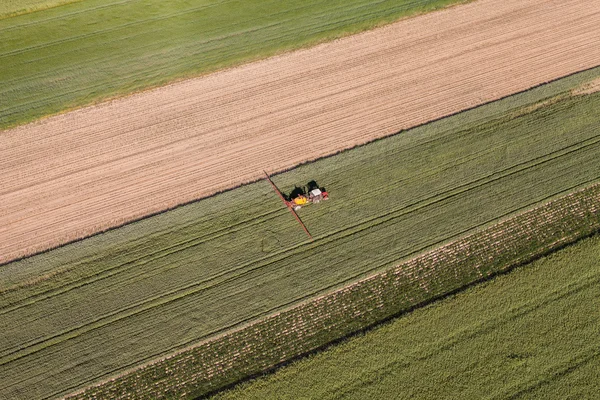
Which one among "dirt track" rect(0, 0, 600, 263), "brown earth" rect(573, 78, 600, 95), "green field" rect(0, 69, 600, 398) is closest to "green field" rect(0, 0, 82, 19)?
"dirt track" rect(0, 0, 600, 263)

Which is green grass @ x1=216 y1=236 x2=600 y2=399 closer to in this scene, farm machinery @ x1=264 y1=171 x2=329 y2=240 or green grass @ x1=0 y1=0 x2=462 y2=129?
farm machinery @ x1=264 y1=171 x2=329 y2=240

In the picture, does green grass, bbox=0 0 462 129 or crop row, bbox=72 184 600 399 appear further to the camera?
green grass, bbox=0 0 462 129

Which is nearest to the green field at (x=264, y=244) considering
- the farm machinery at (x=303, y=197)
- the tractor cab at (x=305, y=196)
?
the farm machinery at (x=303, y=197)

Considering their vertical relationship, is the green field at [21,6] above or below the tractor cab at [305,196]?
above

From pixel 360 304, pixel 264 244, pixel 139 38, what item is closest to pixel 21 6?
pixel 139 38


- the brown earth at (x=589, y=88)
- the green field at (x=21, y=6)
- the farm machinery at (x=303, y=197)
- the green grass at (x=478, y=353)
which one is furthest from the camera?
the green field at (x=21, y=6)

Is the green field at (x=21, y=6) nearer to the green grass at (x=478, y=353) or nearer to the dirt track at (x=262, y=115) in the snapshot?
the dirt track at (x=262, y=115)

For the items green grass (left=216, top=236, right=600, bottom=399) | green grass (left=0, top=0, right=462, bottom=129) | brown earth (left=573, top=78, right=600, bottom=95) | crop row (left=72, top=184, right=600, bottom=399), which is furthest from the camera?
brown earth (left=573, top=78, right=600, bottom=95)
